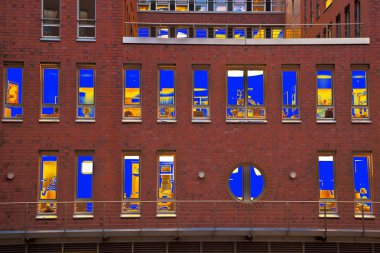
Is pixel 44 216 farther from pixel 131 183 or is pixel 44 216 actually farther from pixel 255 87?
pixel 255 87

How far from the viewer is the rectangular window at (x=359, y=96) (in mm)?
24000

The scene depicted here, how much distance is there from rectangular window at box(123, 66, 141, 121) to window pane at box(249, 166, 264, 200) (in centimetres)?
485

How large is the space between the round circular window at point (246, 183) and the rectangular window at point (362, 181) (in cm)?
358

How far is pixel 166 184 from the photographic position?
2384cm

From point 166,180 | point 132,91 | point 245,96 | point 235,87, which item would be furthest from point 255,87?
point 166,180

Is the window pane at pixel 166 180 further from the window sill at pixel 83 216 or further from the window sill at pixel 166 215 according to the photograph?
the window sill at pixel 83 216

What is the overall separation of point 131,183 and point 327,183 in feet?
24.4

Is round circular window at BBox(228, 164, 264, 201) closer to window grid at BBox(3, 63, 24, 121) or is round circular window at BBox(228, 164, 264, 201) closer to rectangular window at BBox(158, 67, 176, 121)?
rectangular window at BBox(158, 67, 176, 121)

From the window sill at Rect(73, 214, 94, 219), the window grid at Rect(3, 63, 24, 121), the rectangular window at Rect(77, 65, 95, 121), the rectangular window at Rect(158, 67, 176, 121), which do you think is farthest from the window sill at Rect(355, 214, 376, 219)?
the window grid at Rect(3, 63, 24, 121)

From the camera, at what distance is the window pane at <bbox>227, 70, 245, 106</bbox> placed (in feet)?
79.2

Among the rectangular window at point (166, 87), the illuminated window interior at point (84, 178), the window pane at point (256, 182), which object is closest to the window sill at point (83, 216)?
the illuminated window interior at point (84, 178)

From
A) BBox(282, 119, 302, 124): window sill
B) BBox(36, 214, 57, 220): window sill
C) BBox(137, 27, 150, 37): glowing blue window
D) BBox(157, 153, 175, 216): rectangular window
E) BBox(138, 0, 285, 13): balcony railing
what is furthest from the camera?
BBox(138, 0, 285, 13): balcony railing

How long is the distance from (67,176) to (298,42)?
399 inches

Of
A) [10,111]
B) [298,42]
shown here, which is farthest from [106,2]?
[298,42]
